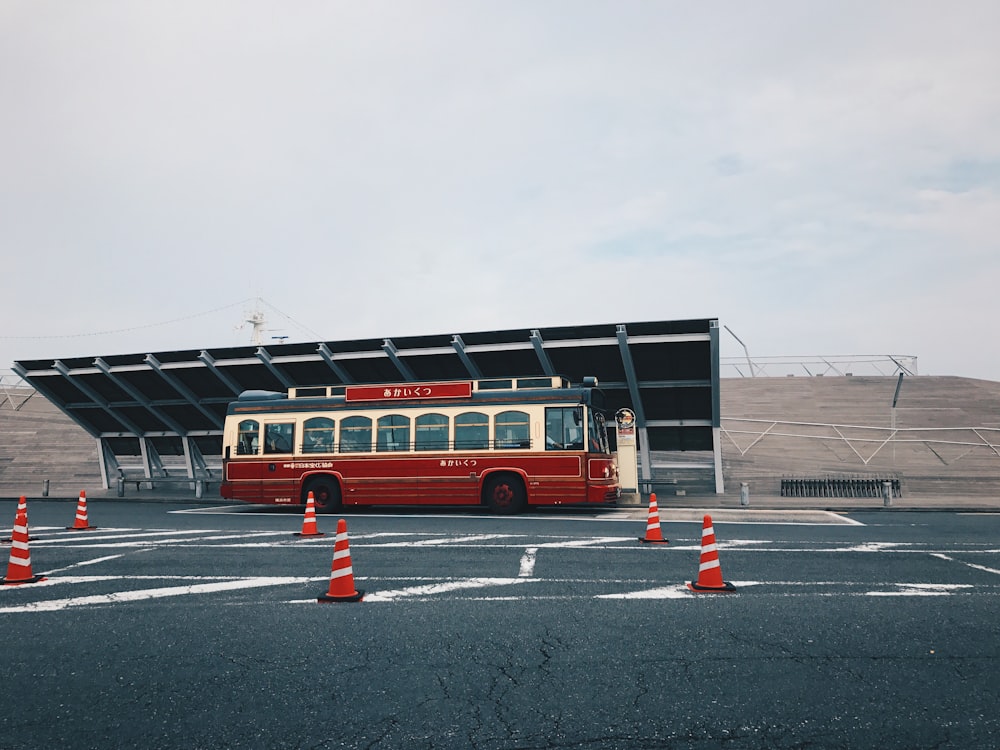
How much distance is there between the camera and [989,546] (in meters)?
11.0

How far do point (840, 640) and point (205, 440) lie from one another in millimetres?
24526

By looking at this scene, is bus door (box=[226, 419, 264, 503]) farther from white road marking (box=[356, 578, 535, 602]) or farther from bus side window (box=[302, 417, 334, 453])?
white road marking (box=[356, 578, 535, 602])

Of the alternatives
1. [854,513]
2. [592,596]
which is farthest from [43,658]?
[854,513]

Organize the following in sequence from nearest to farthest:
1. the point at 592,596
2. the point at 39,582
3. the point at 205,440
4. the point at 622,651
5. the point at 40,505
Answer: the point at 622,651 < the point at 592,596 < the point at 39,582 < the point at 40,505 < the point at 205,440

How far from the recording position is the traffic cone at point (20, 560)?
8156 mm

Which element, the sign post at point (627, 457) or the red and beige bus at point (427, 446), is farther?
the sign post at point (627, 457)

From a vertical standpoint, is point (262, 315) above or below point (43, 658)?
above

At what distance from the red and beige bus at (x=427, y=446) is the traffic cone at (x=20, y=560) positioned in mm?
9687

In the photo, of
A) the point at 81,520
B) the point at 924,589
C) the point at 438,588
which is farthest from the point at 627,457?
the point at 81,520

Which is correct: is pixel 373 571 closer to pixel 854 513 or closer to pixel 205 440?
pixel 854 513

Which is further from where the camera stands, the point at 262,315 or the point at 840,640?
the point at 262,315

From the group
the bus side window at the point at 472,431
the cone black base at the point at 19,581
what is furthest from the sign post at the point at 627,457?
the cone black base at the point at 19,581

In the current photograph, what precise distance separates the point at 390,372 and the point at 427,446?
5381 mm

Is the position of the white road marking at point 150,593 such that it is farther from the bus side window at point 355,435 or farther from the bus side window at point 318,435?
the bus side window at point 318,435
